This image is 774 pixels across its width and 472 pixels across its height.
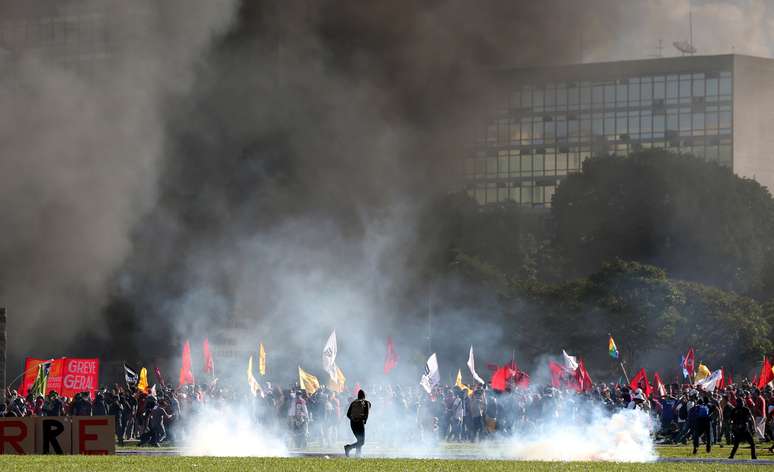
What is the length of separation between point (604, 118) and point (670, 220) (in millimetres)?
45815

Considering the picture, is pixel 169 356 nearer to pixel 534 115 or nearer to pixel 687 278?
pixel 687 278

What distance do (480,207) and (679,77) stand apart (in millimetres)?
30413

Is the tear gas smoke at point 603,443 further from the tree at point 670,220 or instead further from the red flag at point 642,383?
the tree at point 670,220

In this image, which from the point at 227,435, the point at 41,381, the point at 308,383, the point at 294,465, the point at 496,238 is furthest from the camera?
the point at 496,238

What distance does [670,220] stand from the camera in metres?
99.2

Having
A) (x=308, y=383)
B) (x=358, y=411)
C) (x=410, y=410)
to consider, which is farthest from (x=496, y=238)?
(x=358, y=411)

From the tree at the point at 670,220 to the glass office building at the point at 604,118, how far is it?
2961 centimetres

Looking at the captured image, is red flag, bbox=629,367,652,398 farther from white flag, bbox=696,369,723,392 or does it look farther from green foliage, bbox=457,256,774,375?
green foliage, bbox=457,256,774,375

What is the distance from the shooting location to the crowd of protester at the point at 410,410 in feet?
149

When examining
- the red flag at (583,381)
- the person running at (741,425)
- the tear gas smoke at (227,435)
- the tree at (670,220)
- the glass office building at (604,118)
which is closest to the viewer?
the person running at (741,425)

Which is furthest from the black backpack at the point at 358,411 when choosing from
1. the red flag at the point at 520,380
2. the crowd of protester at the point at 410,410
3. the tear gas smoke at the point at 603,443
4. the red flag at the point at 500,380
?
the red flag at the point at 520,380

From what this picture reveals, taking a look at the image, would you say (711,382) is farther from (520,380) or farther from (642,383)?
(520,380)

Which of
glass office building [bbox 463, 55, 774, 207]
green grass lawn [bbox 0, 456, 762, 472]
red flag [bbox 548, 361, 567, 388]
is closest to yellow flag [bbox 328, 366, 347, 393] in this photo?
red flag [bbox 548, 361, 567, 388]

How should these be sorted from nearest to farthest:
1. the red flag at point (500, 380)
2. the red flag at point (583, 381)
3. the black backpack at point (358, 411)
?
the black backpack at point (358, 411), the red flag at point (583, 381), the red flag at point (500, 380)
